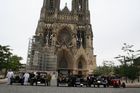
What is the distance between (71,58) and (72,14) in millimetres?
11950

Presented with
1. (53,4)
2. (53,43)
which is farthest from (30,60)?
(53,4)

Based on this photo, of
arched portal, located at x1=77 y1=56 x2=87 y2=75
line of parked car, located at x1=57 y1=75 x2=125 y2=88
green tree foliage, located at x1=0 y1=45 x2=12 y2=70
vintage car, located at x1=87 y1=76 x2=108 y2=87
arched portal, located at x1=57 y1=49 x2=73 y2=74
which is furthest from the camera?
arched portal, located at x1=57 y1=49 x2=73 y2=74

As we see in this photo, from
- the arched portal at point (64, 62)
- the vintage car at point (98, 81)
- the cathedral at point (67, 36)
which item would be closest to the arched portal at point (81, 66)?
the cathedral at point (67, 36)

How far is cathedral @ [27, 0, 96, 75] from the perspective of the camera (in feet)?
178

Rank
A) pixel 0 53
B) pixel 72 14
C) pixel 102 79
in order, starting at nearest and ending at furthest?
pixel 102 79, pixel 0 53, pixel 72 14

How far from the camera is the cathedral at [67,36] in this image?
178 ft

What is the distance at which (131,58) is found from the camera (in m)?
39.8

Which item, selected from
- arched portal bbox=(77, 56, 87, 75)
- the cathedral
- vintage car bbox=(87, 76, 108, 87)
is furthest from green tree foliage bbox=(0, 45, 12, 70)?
arched portal bbox=(77, 56, 87, 75)

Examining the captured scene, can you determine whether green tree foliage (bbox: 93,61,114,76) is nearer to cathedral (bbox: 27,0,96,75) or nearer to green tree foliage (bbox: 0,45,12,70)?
cathedral (bbox: 27,0,96,75)

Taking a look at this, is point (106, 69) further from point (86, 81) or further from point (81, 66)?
point (86, 81)

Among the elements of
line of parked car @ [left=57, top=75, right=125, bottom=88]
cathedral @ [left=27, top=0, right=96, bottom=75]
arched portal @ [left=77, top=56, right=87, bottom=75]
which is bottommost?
line of parked car @ [left=57, top=75, right=125, bottom=88]

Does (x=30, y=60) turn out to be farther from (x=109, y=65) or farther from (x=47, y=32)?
(x=109, y=65)

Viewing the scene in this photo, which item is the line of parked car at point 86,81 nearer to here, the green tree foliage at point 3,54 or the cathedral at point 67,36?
the green tree foliage at point 3,54

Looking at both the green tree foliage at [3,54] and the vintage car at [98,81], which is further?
the green tree foliage at [3,54]
